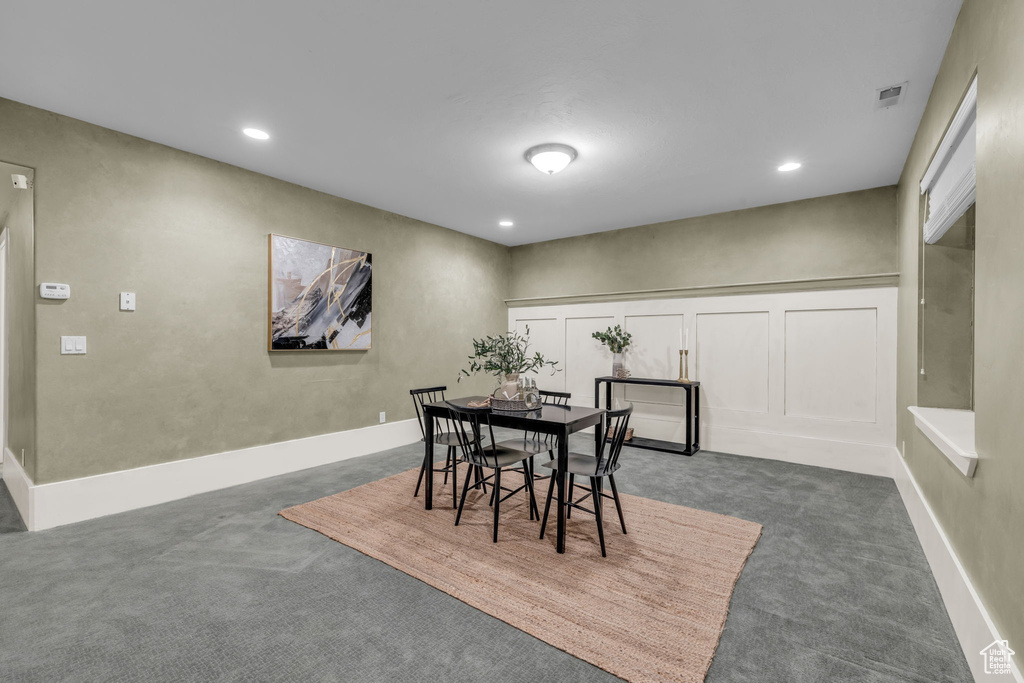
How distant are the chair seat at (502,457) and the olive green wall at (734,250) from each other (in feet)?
11.1

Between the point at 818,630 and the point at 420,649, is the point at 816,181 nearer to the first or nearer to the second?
the point at 818,630

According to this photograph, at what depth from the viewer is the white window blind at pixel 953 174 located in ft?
6.57

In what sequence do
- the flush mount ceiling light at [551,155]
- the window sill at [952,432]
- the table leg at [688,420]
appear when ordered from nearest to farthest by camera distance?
1. the window sill at [952,432]
2. the flush mount ceiling light at [551,155]
3. the table leg at [688,420]

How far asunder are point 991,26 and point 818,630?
2422mm

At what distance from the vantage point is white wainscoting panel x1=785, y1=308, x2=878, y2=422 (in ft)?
14.2

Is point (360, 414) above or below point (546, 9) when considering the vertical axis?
below

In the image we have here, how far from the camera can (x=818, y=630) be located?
75.0 inches

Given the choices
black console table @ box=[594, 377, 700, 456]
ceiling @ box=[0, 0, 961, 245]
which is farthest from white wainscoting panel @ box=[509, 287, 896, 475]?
ceiling @ box=[0, 0, 961, 245]

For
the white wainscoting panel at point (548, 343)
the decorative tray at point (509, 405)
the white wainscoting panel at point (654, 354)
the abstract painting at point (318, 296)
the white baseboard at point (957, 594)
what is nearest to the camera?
the white baseboard at point (957, 594)

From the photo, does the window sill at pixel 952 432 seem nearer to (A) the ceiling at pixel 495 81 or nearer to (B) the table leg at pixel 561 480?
(B) the table leg at pixel 561 480

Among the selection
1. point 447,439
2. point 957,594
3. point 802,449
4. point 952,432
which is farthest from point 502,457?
point 802,449

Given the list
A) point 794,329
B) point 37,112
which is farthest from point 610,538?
point 37,112

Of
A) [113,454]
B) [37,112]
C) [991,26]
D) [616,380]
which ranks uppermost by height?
[37,112]

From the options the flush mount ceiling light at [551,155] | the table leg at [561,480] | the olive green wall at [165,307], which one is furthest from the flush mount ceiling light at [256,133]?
the table leg at [561,480]
